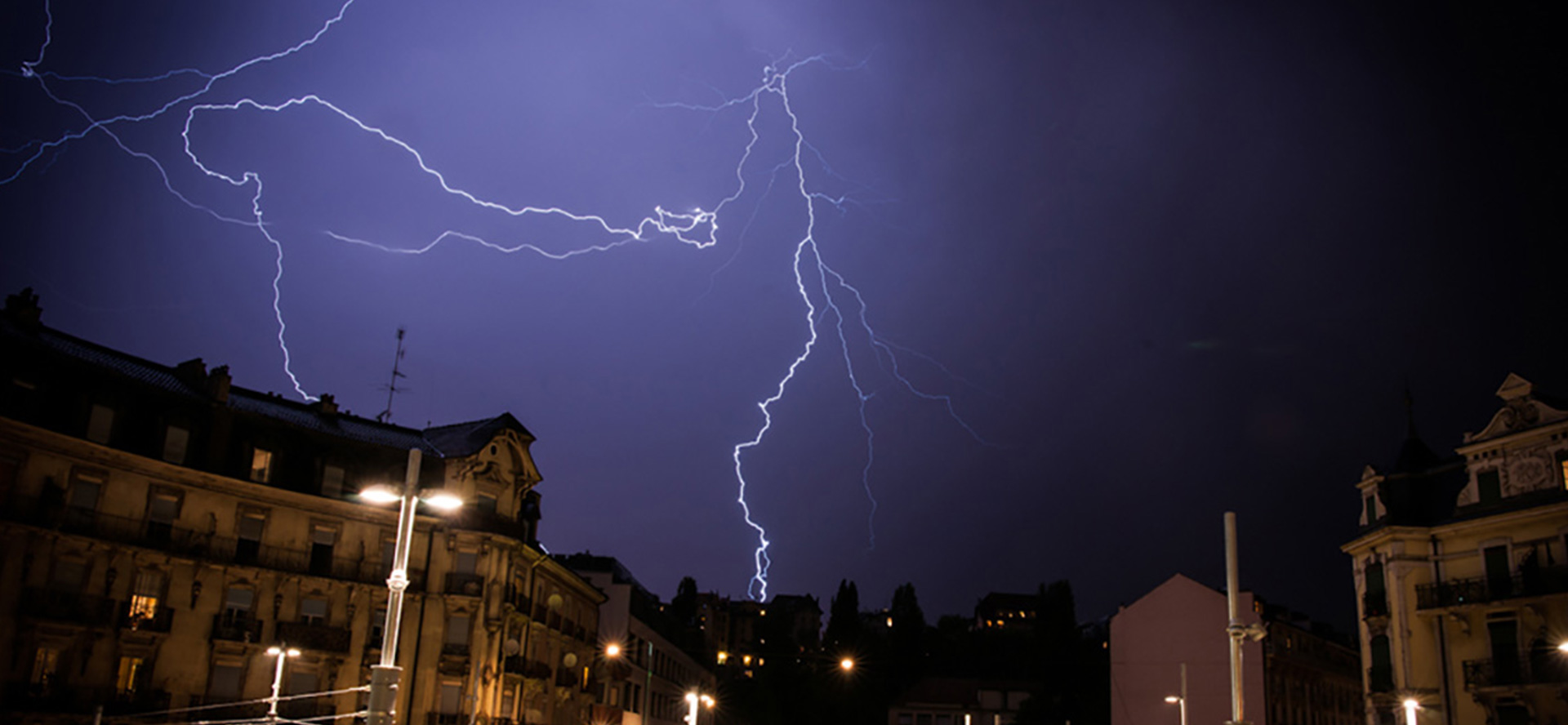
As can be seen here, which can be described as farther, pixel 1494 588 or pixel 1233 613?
pixel 1494 588

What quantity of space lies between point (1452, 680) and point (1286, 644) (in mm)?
33218

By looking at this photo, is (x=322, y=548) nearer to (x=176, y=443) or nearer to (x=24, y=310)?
(x=176, y=443)

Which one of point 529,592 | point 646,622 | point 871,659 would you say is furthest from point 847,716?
point 529,592

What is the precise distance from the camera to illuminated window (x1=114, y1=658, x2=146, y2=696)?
38656 mm

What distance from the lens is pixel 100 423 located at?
39031 mm

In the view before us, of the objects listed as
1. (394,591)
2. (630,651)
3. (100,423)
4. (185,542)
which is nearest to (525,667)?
(185,542)

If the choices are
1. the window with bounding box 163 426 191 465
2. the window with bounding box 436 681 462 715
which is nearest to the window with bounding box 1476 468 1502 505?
the window with bounding box 436 681 462 715

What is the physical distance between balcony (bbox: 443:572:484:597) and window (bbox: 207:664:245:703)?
9.28 m

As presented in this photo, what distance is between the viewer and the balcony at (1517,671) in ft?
129

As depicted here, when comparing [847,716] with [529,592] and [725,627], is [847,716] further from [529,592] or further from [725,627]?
[725,627]

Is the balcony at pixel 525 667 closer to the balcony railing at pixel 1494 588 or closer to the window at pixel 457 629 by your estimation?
the window at pixel 457 629

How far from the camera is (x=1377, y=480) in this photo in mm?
47875

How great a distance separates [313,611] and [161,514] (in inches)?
286

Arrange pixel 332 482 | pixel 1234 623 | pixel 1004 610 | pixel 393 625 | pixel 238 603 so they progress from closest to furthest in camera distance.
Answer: pixel 393 625, pixel 1234 623, pixel 238 603, pixel 332 482, pixel 1004 610
